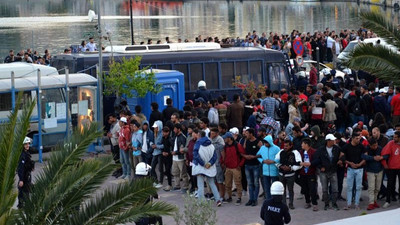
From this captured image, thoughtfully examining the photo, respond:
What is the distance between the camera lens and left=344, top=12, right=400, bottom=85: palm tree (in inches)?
594

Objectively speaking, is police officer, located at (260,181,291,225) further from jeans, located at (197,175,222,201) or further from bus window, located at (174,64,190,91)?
bus window, located at (174,64,190,91)

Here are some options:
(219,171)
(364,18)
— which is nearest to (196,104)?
(219,171)

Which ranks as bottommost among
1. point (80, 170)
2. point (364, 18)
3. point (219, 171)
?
point (219, 171)

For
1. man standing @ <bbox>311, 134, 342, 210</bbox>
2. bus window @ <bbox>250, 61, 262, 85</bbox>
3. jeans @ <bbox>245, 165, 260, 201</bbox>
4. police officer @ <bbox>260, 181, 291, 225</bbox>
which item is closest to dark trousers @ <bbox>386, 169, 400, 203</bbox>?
man standing @ <bbox>311, 134, 342, 210</bbox>

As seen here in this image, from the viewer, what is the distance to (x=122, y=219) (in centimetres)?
990

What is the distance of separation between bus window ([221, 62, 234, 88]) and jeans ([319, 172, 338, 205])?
1146 cm

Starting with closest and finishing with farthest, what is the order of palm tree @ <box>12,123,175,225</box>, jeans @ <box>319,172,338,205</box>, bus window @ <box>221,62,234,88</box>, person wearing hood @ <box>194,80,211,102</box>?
palm tree @ <box>12,123,175,225</box>
jeans @ <box>319,172,338,205</box>
person wearing hood @ <box>194,80,211,102</box>
bus window @ <box>221,62,234,88</box>

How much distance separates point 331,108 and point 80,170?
12.7 m

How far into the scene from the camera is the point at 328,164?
1608cm

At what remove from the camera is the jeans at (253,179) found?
16.6 m

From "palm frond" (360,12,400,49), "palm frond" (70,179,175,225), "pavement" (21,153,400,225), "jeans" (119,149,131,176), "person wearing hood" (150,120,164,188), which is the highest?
"palm frond" (360,12,400,49)

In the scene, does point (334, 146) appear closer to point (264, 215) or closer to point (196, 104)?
point (264, 215)

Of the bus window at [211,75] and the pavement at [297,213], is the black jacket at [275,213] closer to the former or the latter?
the pavement at [297,213]

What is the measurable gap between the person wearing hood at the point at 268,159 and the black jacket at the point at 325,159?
0.73 m
